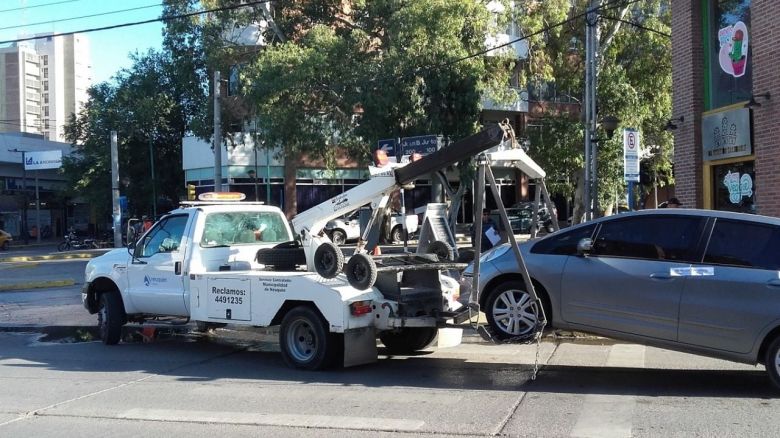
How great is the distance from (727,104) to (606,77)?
440 inches

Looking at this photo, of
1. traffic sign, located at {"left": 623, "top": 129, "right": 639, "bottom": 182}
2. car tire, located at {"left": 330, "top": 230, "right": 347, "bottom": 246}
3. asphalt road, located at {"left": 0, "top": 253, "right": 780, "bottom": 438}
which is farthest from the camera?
car tire, located at {"left": 330, "top": 230, "right": 347, "bottom": 246}

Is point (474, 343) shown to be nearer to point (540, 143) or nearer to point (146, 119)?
point (540, 143)

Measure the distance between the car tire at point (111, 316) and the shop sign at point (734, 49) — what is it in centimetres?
1151

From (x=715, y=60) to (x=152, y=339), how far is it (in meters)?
11.6

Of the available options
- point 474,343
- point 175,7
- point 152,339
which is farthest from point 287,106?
point 474,343

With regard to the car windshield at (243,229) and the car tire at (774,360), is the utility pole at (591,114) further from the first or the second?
the car tire at (774,360)

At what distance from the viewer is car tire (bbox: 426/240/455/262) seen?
890cm

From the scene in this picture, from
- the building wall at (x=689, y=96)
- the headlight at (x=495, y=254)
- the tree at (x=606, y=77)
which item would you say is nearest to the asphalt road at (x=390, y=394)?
the headlight at (x=495, y=254)

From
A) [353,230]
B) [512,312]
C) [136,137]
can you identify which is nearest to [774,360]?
[512,312]

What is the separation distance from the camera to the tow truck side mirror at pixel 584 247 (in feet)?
24.6

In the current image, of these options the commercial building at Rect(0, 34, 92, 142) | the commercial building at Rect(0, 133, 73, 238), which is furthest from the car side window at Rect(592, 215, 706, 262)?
the commercial building at Rect(0, 34, 92, 142)

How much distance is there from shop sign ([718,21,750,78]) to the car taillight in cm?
922

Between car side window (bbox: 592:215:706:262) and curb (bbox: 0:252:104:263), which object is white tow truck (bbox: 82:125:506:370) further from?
curb (bbox: 0:252:104:263)

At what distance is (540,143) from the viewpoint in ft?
85.4
